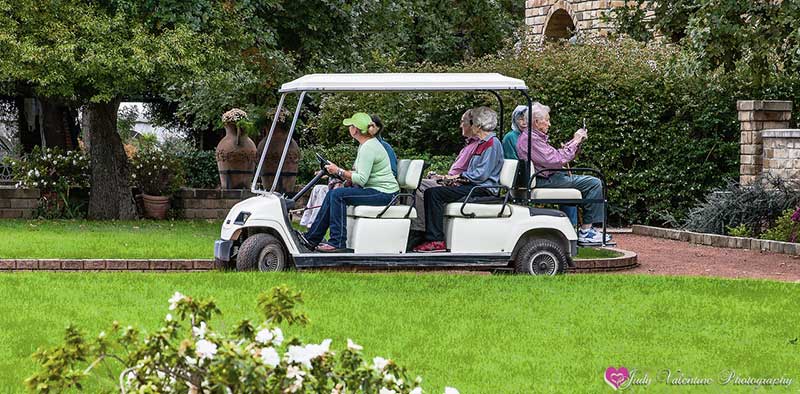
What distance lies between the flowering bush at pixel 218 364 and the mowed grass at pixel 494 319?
2.49 m

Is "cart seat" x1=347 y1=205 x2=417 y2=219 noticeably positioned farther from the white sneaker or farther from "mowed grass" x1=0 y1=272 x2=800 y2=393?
the white sneaker

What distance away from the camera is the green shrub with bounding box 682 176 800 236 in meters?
18.0

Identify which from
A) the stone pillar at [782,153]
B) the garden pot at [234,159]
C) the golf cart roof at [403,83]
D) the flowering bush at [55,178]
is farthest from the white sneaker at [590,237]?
the flowering bush at [55,178]

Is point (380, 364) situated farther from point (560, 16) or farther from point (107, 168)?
point (560, 16)

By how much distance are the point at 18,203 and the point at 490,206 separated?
1103 cm

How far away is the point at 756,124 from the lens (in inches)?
777

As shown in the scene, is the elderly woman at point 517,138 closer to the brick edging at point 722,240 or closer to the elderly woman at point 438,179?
the elderly woman at point 438,179

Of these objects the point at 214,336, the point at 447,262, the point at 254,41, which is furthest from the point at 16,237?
the point at 214,336

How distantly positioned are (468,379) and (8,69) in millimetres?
12358

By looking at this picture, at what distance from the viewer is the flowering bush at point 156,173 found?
21969 millimetres

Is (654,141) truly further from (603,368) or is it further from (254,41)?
(603,368)

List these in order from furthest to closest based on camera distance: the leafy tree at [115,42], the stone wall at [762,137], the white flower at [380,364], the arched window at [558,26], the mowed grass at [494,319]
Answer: the arched window at [558,26], the stone wall at [762,137], the leafy tree at [115,42], the mowed grass at [494,319], the white flower at [380,364]

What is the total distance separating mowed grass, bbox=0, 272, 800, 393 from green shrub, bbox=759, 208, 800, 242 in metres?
4.68

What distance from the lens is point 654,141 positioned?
21.0 m
